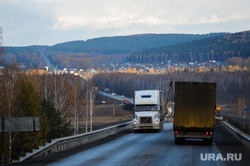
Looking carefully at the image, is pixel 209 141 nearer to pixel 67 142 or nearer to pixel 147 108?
pixel 67 142

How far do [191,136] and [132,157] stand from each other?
6766 mm

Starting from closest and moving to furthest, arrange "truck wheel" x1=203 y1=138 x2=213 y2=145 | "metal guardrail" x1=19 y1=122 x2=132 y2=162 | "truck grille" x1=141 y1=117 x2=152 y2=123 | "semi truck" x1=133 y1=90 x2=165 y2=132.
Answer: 1. "metal guardrail" x1=19 y1=122 x2=132 y2=162
2. "truck wheel" x1=203 y1=138 x2=213 y2=145
3. "truck grille" x1=141 y1=117 x2=152 y2=123
4. "semi truck" x1=133 y1=90 x2=165 y2=132

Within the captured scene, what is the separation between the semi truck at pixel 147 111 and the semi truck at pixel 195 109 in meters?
13.7

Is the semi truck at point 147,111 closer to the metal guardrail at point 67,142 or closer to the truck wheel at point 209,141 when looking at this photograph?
the metal guardrail at point 67,142

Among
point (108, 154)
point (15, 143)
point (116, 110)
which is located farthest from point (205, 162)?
point (116, 110)

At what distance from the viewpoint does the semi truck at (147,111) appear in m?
40.2

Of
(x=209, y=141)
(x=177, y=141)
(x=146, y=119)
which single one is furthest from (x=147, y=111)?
(x=209, y=141)

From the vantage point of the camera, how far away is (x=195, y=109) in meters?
26.3

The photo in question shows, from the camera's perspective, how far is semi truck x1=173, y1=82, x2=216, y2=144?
26203mm

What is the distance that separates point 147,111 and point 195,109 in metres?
15.1

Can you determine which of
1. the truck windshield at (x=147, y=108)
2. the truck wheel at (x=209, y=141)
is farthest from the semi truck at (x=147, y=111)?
the truck wheel at (x=209, y=141)

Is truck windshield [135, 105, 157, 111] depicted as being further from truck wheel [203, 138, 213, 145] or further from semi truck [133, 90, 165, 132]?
truck wheel [203, 138, 213, 145]

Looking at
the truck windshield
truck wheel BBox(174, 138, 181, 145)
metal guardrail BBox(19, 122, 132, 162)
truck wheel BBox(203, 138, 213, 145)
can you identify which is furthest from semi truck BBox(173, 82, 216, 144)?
the truck windshield

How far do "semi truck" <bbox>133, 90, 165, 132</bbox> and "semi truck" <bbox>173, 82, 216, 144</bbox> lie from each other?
Answer: 44.9 feet
